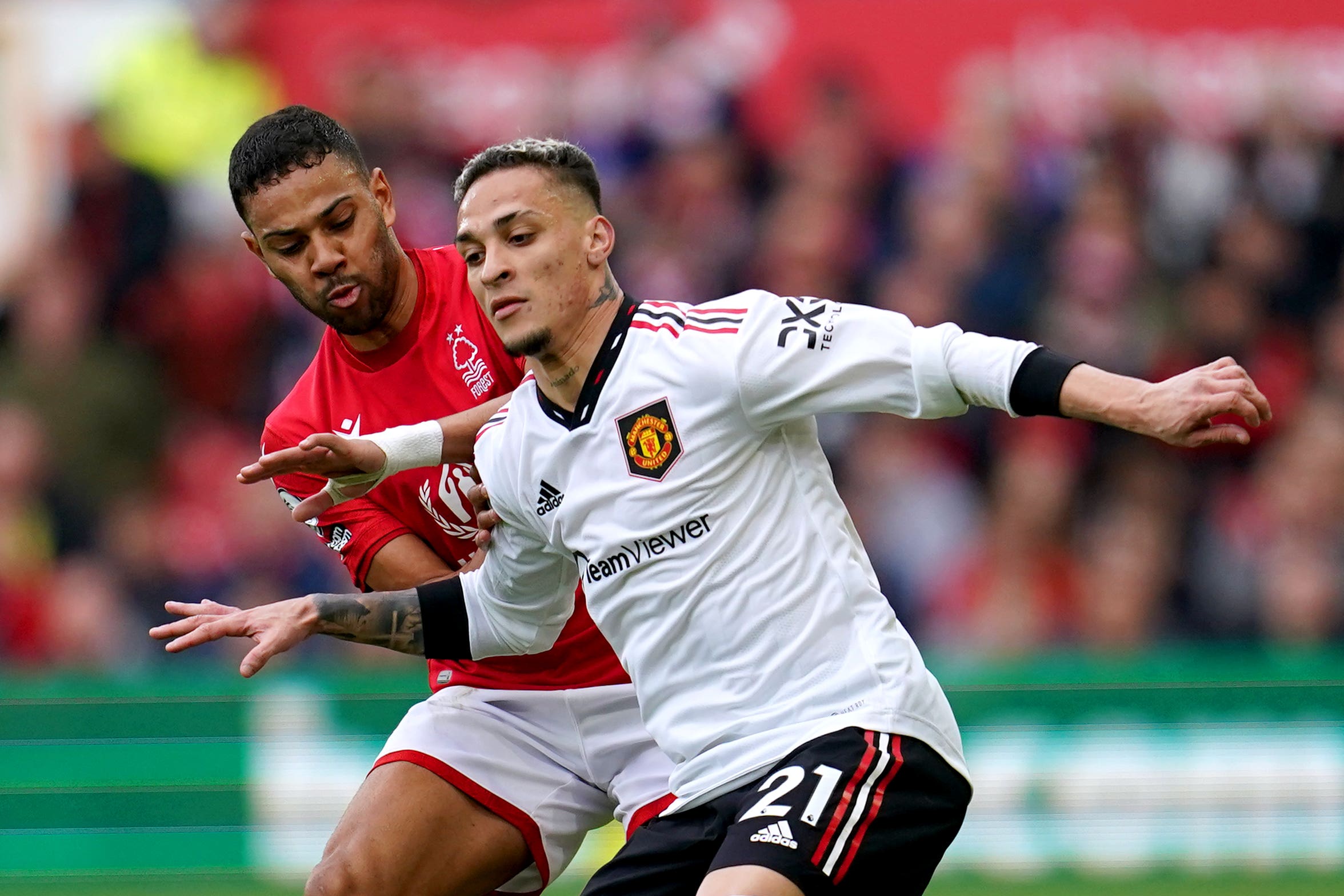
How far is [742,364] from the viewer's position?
433 cm

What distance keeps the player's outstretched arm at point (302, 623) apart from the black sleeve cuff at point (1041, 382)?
1.85m

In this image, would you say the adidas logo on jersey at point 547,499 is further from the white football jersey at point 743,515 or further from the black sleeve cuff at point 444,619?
the black sleeve cuff at point 444,619

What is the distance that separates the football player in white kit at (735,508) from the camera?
13.6 ft

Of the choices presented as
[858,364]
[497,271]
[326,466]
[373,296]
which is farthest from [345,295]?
[858,364]

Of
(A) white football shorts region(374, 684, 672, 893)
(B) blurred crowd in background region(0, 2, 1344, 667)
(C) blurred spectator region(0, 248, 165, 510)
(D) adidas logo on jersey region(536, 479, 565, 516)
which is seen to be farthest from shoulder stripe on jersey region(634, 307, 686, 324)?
(C) blurred spectator region(0, 248, 165, 510)

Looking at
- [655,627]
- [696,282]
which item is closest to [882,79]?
[696,282]

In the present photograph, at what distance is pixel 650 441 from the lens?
4.48 metres

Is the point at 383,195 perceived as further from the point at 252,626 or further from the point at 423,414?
the point at 252,626

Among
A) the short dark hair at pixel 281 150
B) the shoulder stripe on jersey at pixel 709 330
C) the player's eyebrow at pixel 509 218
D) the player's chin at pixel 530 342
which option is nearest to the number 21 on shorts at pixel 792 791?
the shoulder stripe on jersey at pixel 709 330

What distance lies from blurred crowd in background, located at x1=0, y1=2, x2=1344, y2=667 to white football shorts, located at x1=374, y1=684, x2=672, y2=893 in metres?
4.43

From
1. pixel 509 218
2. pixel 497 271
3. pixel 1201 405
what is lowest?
pixel 1201 405

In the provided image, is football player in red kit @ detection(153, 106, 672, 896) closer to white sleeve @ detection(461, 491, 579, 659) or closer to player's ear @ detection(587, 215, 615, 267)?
white sleeve @ detection(461, 491, 579, 659)

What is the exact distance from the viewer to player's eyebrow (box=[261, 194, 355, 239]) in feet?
16.7

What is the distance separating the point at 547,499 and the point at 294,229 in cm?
111
